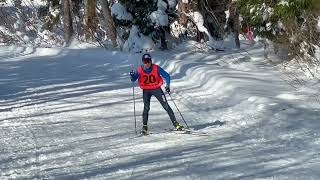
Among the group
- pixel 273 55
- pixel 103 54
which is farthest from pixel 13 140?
pixel 103 54

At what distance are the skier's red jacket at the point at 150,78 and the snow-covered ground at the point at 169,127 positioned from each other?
3.33ft

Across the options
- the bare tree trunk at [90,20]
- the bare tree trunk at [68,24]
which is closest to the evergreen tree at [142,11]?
the bare tree trunk at [90,20]

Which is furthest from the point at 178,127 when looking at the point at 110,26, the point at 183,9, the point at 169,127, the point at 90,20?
the point at 90,20

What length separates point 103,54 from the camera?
27.8m

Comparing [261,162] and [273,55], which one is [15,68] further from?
[261,162]

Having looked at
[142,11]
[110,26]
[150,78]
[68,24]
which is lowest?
[150,78]

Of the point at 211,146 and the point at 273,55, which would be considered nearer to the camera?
the point at 211,146

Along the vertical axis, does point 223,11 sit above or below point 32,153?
above

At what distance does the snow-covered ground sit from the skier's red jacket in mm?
1014

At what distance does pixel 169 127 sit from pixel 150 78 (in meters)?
1.29

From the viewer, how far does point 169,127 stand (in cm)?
1155

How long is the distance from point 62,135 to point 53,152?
1.49 metres

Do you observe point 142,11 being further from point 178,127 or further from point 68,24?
point 178,127

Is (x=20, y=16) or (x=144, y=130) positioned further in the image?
(x=20, y=16)
